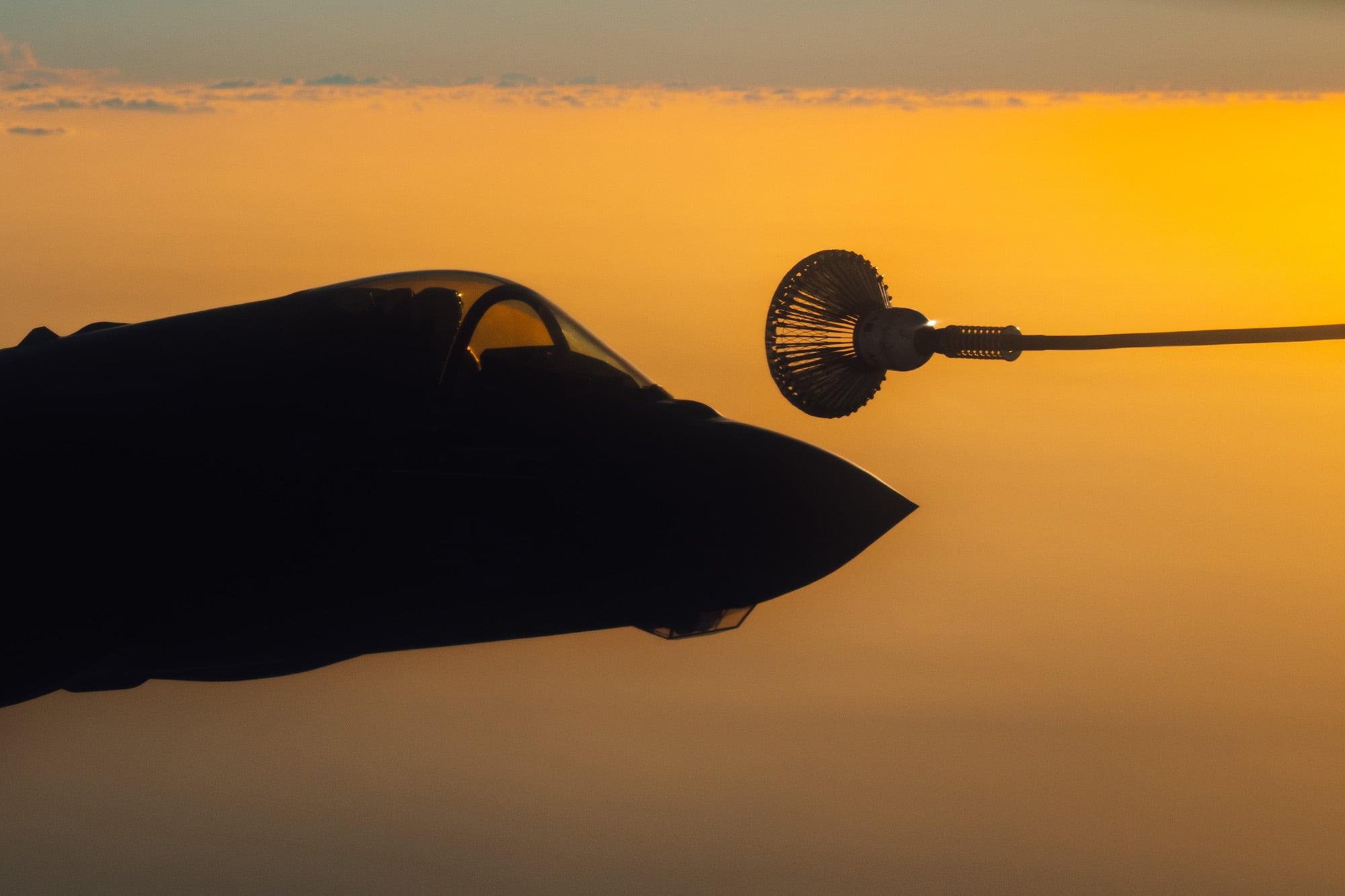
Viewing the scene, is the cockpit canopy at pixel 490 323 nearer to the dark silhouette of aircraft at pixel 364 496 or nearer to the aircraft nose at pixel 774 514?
the dark silhouette of aircraft at pixel 364 496

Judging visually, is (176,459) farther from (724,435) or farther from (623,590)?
(724,435)

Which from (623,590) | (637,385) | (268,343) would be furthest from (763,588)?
(268,343)

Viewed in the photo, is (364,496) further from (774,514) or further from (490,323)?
(774,514)

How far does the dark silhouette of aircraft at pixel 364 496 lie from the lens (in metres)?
13.1

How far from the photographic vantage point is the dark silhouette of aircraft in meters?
13.1

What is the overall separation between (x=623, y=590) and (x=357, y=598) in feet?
9.51

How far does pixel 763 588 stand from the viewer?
14375 millimetres

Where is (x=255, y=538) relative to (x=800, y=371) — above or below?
below

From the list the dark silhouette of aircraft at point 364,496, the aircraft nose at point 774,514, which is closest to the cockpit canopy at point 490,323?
the dark silhouette of aircraft at point 364,496

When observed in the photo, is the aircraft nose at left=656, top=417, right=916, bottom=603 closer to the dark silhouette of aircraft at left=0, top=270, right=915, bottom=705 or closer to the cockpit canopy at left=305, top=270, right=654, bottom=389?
the dark silhouette of aircraft at left=0, top=270, right=915, bottom=705

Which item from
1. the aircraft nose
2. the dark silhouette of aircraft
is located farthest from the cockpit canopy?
the aircraft nose

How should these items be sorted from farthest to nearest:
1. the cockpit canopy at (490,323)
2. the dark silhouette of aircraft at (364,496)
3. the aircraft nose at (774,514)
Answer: the aircraft nose at (774,514)
the cockpit canopy at (490,323)
the dark silhouette of aircraft at (364,496)

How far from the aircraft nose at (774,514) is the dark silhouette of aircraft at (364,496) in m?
0.03

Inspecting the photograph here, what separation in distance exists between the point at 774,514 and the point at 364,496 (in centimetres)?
459
